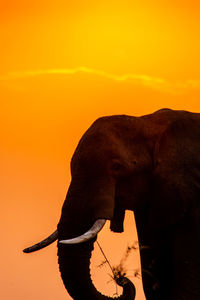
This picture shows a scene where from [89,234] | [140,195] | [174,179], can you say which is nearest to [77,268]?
[89,234]

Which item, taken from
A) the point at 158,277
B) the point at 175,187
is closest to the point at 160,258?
the point at 158,277

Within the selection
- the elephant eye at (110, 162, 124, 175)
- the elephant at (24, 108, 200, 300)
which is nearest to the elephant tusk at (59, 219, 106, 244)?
the elephant at (24, 108, 200, 300)

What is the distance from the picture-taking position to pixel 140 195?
26.0 ft

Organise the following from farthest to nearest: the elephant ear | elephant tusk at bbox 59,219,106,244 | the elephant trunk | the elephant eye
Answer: the elephant eye → the elephant ear → the elephant trunk → elephant tusk at bbox 59,219,106,244

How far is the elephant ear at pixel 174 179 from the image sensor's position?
7.70 metres

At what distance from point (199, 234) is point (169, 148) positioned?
853 millimetres

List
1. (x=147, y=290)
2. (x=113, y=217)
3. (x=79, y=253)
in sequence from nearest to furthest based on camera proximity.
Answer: (x=79, y=253) → (x=113, y=217) → (x=147, y=290)

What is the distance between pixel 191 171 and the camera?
7770 millimetres

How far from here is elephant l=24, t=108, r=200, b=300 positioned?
24.9 feet

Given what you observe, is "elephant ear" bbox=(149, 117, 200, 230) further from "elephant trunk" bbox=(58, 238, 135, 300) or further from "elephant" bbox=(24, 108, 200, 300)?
"elephant trunk" bbox=(58, 238, 135, 300)

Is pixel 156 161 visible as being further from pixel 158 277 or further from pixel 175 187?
pixel 158 277

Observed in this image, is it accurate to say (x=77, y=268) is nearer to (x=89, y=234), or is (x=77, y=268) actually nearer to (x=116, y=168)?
(x=89, y=234)

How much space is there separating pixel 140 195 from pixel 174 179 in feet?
1.25

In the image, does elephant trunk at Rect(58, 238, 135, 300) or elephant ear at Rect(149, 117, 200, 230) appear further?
elephant ear at Rect(149, 117, 200, 230)
